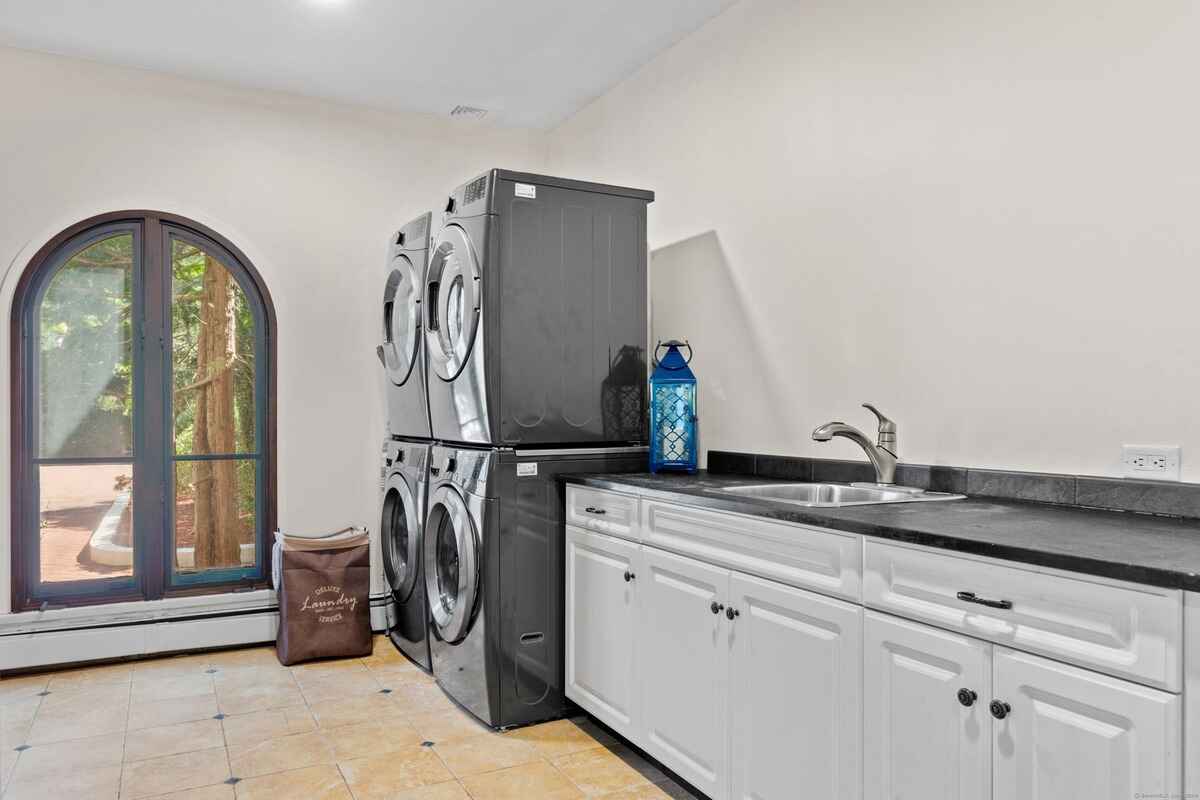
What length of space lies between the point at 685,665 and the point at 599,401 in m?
1.06

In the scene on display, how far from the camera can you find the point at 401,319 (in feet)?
11.9

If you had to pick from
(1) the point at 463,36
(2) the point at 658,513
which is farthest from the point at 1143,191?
(1) the point at 463,36

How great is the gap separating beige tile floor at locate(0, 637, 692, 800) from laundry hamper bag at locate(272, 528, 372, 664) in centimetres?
14

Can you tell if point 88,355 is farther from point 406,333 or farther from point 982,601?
point 982,601

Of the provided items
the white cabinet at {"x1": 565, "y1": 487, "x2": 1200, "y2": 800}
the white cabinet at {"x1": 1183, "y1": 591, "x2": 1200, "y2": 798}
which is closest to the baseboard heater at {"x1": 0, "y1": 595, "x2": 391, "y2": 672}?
the white cabinet at {"x1": 565, "y1": 487, "x2": 1200, "y2": 800}

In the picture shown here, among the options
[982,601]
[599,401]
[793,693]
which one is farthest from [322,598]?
[982,601]

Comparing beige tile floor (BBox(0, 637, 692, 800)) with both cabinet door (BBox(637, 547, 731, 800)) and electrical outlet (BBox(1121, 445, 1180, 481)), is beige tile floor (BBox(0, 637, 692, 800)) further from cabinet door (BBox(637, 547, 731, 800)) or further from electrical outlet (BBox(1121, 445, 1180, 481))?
electrical outlet (BBox(1121, 445, 1180, 481))

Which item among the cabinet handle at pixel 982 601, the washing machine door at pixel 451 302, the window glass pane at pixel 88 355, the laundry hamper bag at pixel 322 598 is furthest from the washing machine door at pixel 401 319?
the cabinet handle at pixel 982 601

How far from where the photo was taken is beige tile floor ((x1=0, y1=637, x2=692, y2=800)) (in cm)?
242

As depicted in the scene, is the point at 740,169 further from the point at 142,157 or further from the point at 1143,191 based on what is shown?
the point at 142,157

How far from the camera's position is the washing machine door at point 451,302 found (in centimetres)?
290

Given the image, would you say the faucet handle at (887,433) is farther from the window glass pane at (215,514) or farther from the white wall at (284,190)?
the window glass pane at (215,514)

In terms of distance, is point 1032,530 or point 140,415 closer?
point 1032,530

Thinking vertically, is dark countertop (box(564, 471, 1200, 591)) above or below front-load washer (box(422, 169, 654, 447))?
below
